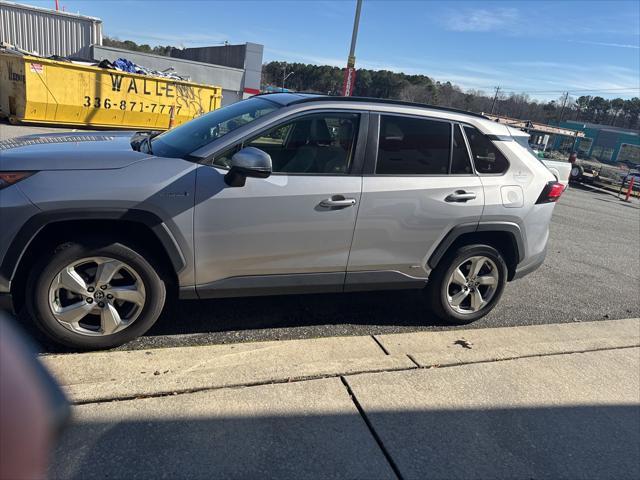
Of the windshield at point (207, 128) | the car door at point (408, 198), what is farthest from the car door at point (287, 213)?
the windshield at point (207, 128)

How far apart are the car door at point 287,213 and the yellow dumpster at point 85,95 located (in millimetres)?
13432

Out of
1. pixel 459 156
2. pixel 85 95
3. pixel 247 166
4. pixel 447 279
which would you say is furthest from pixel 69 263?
pixel 85 95

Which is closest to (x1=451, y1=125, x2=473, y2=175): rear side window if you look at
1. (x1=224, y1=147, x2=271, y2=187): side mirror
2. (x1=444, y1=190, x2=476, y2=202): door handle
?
(x1=444, y1=190, x2=476, y2=202): door handle

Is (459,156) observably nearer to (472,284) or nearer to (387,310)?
(472,284)

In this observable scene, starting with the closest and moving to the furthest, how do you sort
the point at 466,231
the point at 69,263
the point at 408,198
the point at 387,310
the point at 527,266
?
the point at 69,263
the point at 408,198
the point at 466,231
the point at 527,266
the point at 387,310

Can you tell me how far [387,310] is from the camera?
4535 mm

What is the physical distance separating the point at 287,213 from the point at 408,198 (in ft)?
3.21

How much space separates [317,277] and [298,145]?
0.99 metres

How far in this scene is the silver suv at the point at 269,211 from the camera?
2.99 metres

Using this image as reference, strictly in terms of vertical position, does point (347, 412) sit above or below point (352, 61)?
below

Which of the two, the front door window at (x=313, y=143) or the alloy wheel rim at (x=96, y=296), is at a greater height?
the front door window at (x=313, y=143)

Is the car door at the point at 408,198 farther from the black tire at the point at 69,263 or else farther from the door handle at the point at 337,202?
the black tire at the point at 69,263

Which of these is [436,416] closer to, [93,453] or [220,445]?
[220,445]

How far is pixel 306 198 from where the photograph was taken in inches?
135
